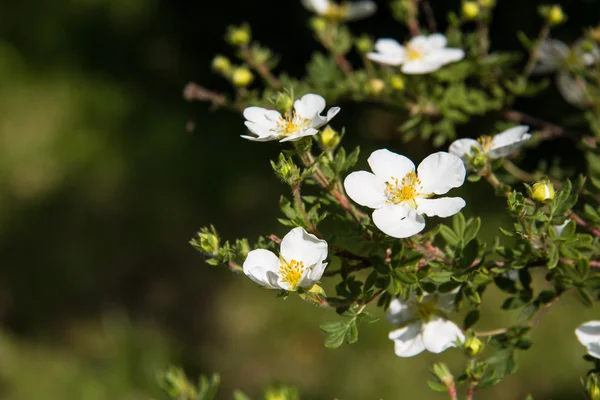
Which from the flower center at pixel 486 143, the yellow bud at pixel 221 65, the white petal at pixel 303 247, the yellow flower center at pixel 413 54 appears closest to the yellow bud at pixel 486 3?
the yellow flower center at pixel 413 54

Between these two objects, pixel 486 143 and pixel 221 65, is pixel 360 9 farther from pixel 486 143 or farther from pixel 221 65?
pixel 486 143

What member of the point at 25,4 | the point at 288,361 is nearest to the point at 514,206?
the point at 288,361

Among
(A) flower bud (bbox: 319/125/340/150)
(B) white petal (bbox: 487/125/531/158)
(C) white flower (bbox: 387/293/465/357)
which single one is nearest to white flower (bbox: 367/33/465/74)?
(B) white petal (bbox: 487/125/531/158)

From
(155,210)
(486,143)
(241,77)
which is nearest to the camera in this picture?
(486,143)

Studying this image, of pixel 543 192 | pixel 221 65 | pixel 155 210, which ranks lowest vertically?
pixel 155 210

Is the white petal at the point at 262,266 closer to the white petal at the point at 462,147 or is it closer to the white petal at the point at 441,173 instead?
the white petal at the point at 441,173

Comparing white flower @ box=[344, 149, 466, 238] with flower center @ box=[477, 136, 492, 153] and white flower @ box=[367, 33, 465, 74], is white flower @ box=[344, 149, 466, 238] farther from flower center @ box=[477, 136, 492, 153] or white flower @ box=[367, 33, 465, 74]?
white flower @ box=[367, 33, 465, 74]

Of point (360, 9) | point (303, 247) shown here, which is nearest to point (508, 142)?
point (303, 247)
